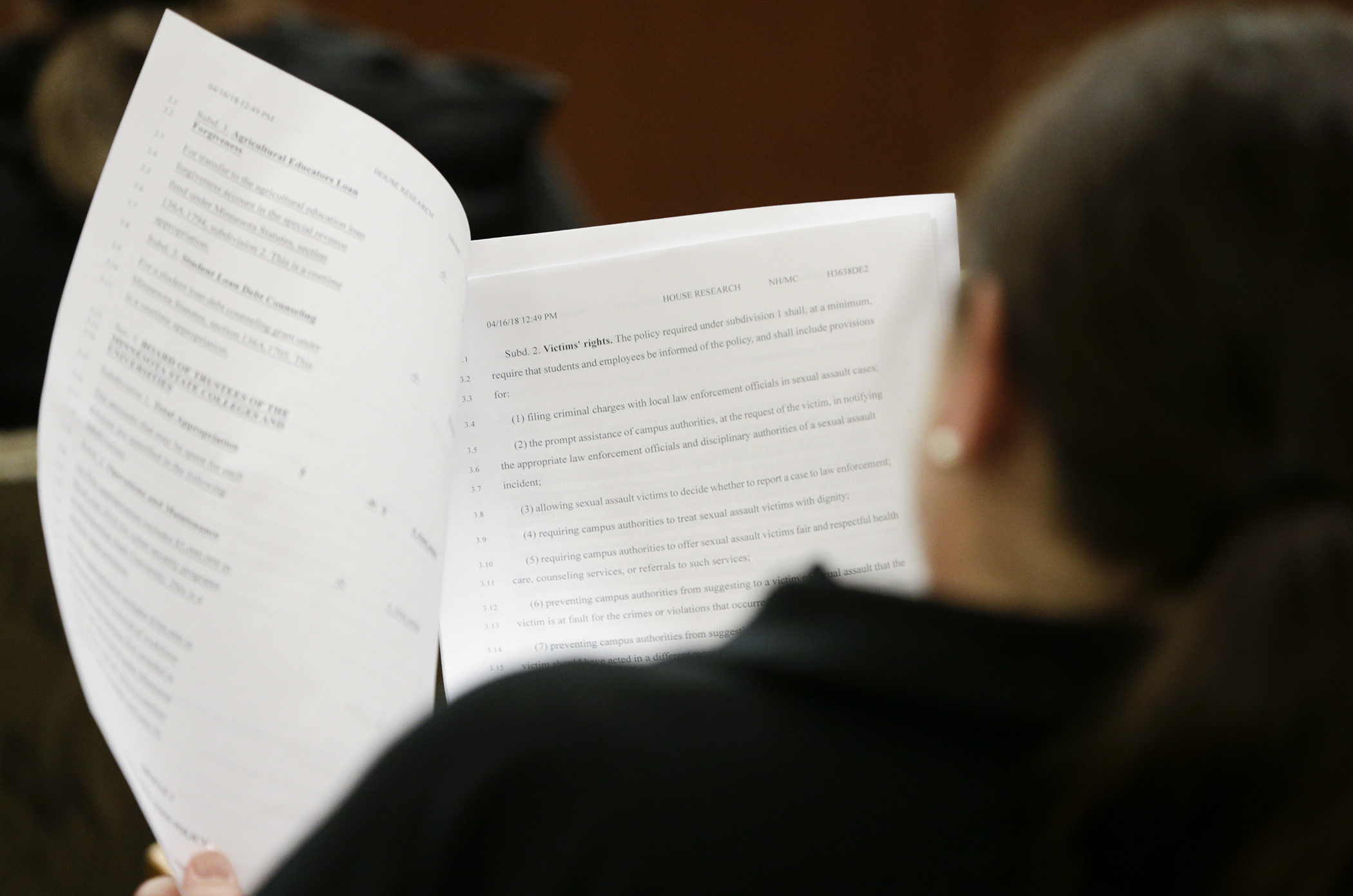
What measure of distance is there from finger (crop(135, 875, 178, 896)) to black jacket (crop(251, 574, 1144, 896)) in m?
0.20

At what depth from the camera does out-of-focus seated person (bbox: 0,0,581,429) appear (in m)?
1.19

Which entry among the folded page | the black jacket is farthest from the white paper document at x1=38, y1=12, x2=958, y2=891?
the black jacket

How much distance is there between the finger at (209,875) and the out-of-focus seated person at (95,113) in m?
0.85

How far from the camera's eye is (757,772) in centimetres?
42

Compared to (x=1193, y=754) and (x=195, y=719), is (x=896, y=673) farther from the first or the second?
(x=195, y=719)

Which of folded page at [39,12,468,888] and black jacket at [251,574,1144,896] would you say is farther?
folded page at [39,12,468,888]

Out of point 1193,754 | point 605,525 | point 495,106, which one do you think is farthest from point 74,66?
point 1193,754

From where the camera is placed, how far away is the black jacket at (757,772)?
1.34ft

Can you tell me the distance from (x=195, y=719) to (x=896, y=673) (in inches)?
12.9

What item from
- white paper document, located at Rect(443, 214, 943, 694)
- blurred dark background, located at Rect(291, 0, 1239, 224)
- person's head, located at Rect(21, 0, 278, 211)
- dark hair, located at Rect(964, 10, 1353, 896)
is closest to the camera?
dark hair, located at Rect(964, 10, 1353, 896)

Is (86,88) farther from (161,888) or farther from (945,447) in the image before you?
(945,447)

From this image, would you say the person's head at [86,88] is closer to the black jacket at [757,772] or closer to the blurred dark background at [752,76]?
the black jacket at [757,772]

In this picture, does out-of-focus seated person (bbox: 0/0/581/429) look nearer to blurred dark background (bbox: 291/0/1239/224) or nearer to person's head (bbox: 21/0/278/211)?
person's head (bbox: 21/0/278/211)

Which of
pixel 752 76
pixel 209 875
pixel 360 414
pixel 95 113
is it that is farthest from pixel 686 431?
pixel 752 76
